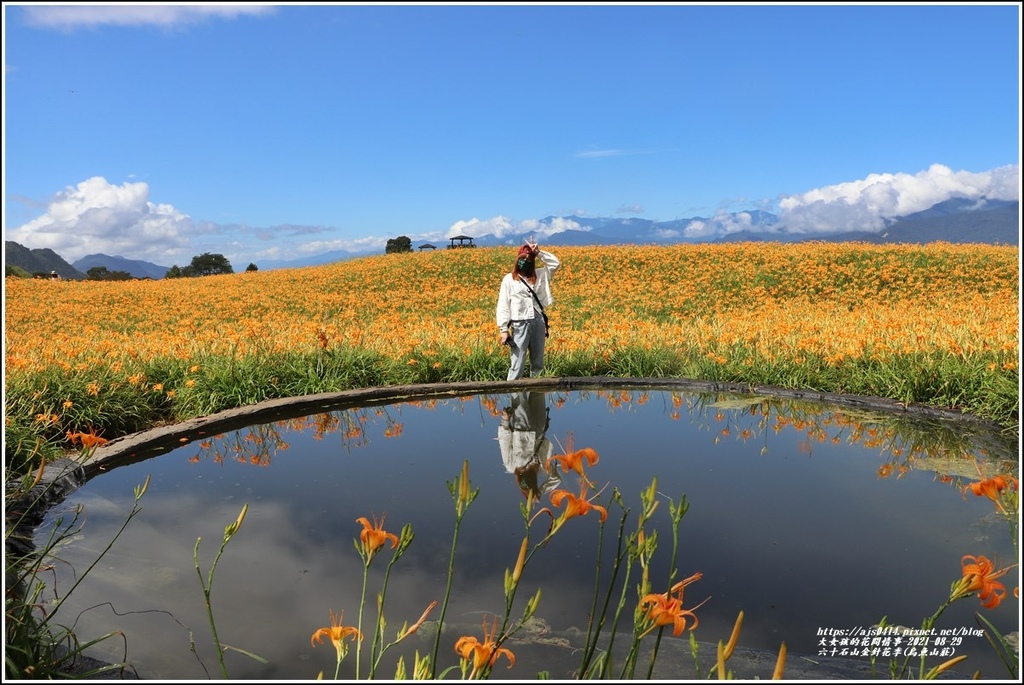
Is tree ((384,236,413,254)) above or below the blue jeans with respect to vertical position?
above

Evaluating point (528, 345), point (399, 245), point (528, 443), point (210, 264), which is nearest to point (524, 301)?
point (528, 345)

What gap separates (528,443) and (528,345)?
231 cm

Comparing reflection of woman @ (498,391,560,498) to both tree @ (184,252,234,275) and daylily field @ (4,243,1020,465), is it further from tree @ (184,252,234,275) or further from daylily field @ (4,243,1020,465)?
tree @ (184,252,234,275)

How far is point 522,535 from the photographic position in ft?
12.5

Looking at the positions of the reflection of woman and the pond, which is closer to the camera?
the pond

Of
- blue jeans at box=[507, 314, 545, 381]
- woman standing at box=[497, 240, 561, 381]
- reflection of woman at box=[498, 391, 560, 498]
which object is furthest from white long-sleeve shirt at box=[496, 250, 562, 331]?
reflection of woman at box=[498, 391, 560, 498]

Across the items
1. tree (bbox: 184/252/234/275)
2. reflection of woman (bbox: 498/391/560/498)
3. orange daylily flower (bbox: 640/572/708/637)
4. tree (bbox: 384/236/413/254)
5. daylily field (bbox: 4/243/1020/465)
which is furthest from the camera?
tree (bbox: 184/252/234/275)

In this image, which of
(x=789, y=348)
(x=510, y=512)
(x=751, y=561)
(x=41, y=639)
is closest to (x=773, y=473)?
(x=751, y=561)

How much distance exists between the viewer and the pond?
112 inches

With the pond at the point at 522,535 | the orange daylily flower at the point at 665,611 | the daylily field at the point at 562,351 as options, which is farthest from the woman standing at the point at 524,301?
the orange daylily flower at the point at 665,611

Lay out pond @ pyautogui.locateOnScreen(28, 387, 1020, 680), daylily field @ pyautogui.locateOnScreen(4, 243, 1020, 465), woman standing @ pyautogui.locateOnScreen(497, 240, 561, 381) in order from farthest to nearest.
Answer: woman standing @ pyautogui.locateOnScreen(497, 240, 561, 381), daylily field @ pyautogui.locateOnScreen(4, 243, 1020, 465), pond @ pyautogui.locateOnScreen(28, 387, 1020, 680)

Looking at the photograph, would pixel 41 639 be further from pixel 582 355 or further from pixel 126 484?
pixel 582 355

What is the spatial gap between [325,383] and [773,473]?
4738 millimetres

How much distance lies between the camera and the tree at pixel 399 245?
35812mm
